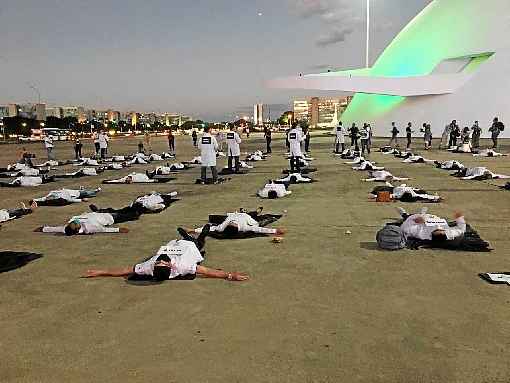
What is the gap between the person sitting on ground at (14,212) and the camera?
381 inches

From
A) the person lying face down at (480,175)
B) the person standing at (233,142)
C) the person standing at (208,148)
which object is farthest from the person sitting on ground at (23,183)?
the person lying face down at (480,175)

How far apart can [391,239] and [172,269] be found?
3181 mm

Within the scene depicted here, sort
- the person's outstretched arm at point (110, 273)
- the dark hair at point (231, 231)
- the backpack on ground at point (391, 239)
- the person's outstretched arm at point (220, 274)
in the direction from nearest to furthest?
the person's outstretched arm at point (220, 274) < the person's outstretched arm at point (110, 273) < the backpack on ground at point (391, 239) < the dark hair at point (231, 231)

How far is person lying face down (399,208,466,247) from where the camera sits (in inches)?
261

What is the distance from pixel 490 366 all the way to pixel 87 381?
3.01 m

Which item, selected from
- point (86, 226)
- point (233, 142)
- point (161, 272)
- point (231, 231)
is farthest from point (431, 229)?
point (233, 142)

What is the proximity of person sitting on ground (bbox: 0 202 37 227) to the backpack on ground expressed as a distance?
7.79 metres

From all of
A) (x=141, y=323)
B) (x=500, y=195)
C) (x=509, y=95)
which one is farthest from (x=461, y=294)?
(x=509, y=95)

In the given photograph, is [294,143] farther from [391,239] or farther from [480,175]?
[391,239]

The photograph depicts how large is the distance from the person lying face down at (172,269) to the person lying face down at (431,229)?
2852 millimetres

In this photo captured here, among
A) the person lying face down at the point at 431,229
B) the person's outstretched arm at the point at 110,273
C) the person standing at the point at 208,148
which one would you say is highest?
the person standing at the point at 208,148

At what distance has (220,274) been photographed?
5.54 meters

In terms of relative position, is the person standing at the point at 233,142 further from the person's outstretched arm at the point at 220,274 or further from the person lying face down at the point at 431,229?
the person's outstretched arm at the point at 220,274

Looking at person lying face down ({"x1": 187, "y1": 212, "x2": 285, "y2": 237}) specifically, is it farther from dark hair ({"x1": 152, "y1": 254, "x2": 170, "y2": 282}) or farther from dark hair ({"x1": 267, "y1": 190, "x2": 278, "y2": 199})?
dark hair ({"x1": 267, "y1": 190, "x2": 278, "y2": 199})
